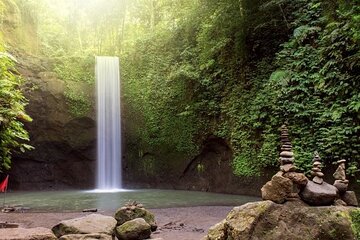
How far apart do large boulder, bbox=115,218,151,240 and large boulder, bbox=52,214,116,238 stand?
0.60ft

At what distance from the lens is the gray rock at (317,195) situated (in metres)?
4.86

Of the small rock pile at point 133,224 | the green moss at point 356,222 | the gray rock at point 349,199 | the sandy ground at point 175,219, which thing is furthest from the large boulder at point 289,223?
the small rock pile at point 133,224

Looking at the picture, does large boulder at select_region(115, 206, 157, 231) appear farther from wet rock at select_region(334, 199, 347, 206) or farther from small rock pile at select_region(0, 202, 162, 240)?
wet rock at select_region(334, 199, 347, 206)

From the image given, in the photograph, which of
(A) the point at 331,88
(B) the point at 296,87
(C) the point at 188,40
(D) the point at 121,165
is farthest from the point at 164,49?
(A) the point at 331,88

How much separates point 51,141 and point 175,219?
37.4 ft

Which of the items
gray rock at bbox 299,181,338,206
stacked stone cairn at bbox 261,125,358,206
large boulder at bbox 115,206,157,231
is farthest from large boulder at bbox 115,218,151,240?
gray rock at bbox 299,181,338,206

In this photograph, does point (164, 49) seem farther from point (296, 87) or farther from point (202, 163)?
point (296, 87)

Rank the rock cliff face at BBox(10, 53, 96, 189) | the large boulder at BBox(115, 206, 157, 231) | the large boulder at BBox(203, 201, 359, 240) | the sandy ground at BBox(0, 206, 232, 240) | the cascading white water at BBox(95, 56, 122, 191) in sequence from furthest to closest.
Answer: the cascading white water at BBox(95, 56, 122, 191) < the rock cliff face at BBox(10, 53, 96, 189) < the large boulder at BBox(115, 206, 157, 231) < the sandy ground at BBox(0, 206, 232, 240) < the large boulder at BBox(203, 201, 359, 240)

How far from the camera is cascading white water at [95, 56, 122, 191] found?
1767 cm

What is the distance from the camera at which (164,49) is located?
782 inches

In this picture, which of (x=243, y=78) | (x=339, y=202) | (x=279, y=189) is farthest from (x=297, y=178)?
(x=243, y=78)

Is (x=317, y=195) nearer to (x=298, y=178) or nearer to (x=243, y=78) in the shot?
(x=298, y=178)

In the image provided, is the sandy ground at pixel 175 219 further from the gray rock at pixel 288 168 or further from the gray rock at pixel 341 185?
the gray rock at pixel 341 185

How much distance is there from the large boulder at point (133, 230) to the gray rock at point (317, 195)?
9.63 ft
